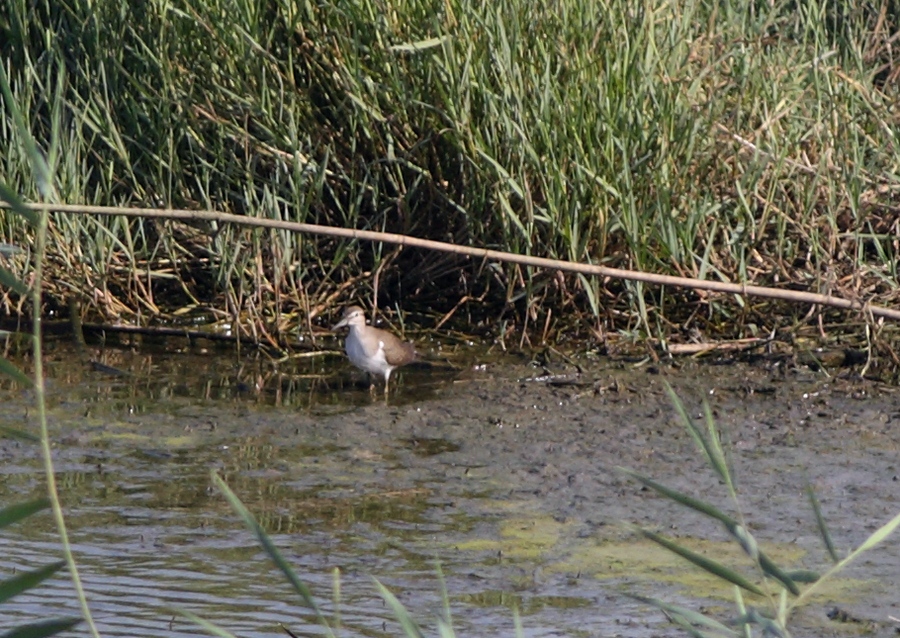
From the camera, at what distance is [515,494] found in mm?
5070

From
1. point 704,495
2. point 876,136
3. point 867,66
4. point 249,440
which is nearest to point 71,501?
point 249,440

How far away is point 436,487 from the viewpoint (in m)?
5.15

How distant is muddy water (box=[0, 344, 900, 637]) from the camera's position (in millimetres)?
4082

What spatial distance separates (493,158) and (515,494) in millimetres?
2096

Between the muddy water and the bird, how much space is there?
14 cm

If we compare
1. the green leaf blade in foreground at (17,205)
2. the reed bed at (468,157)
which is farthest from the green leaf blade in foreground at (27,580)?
the reed bed at (468,157)

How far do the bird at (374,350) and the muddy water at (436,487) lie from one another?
0.47 ft

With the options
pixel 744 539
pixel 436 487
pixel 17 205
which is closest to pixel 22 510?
pixel 17 205

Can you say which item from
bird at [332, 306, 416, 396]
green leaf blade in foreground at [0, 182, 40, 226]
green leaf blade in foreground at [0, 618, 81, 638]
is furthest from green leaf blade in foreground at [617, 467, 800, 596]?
bird at [332, 306, 416, 396]

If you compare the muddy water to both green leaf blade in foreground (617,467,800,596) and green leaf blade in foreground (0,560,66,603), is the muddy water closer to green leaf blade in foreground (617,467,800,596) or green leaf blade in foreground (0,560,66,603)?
green leaf blade in foreground (617,467,800,596)

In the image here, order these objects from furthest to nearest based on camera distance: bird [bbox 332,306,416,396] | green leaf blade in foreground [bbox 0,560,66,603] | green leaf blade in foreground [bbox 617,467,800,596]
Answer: bird [bbox 332,306,416,396]
green leaf blade in foreground [bbox 617,467,800,596]
green leaf blade in foreground [bbox 0,560,66,603]

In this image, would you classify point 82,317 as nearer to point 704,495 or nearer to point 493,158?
point 493,158

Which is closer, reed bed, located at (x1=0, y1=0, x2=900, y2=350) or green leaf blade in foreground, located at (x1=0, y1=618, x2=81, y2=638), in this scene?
green leaf blade in foreground, located at (x1=0, y1=618, x2=81, y2=638)

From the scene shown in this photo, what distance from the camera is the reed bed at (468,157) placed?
656cm
